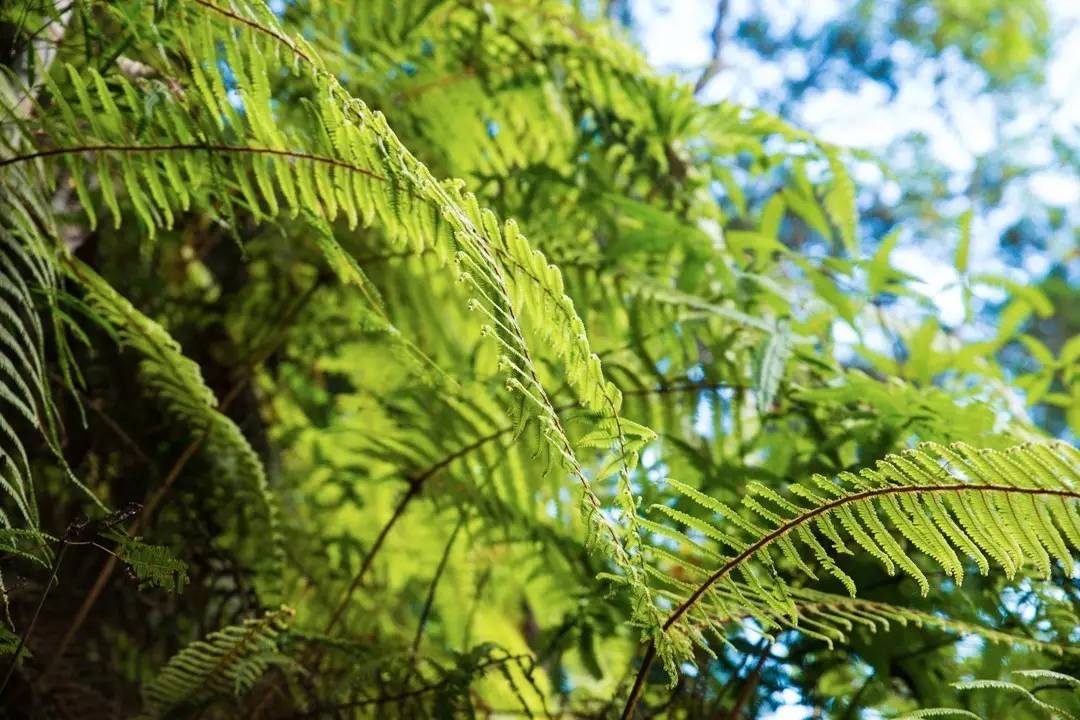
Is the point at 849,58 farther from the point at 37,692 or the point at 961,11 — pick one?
the point at 37,692

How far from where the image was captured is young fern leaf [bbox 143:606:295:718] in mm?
1027

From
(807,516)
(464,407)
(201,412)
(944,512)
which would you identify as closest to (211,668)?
(201,412)

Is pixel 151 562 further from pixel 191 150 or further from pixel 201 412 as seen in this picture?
pixel 201 412

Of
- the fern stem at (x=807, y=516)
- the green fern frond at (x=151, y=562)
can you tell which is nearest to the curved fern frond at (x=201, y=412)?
the green fern frond at (x=151, y=562)

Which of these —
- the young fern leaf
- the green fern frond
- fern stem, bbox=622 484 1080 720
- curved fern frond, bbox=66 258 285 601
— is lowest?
the young fern leaf

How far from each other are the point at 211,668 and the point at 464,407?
55 centimetres

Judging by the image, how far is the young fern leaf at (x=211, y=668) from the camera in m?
1.03

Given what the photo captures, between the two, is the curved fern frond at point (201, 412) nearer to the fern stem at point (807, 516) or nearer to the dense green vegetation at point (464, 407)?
the dense green vegetation at point (464, 407)

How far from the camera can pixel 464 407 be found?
147 centimetres

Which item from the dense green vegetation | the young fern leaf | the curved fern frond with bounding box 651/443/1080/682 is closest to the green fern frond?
the dense green vegetation

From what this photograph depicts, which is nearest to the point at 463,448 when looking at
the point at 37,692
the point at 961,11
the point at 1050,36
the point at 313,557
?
the point at 313,557

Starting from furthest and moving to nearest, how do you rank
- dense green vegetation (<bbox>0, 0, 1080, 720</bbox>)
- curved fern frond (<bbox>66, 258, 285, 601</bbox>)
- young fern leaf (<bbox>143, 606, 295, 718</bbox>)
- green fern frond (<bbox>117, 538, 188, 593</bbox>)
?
1. curved fern frond (<bbox>66, 258, 285, 601</bbox>)
2. young fern leaf (<bbox>143, 606, 295, 718</bbox>)
3. dense green vegetation (<bbox>0, 0, 1080, 720</bbox>)
4. green fern frond (<bbox>117, 538, 188, 593</bbox>)

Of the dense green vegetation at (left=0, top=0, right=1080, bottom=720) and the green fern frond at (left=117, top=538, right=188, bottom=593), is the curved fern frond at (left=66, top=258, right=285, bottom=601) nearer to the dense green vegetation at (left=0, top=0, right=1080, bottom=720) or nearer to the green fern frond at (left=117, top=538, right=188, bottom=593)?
the dense green vegetation at (left=0, top=0, right=1080, bottom=720)

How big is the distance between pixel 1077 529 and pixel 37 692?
3.68 feet
